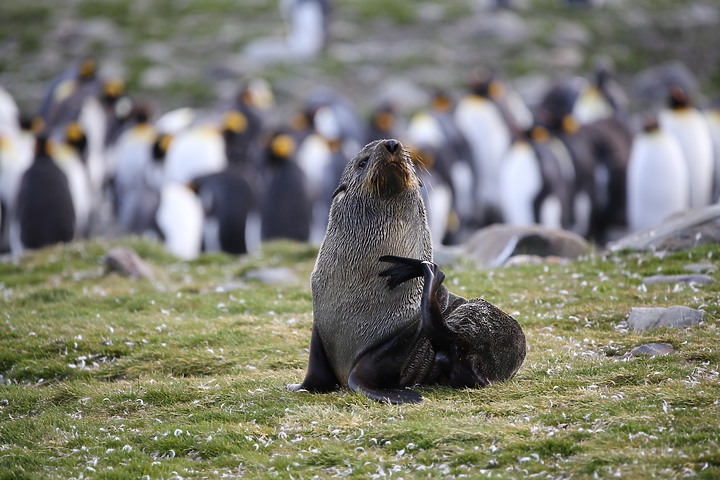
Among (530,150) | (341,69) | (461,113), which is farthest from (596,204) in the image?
(341,69)

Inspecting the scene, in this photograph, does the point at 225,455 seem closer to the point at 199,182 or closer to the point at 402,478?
the point at 402,478

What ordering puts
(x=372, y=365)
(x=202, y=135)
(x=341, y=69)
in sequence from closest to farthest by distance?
(x=372, y=365) < (x=202, y=135) < (x=341, y=69)

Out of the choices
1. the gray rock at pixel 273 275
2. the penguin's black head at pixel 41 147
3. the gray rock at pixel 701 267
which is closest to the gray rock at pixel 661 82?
the penguin's black head at pixel 41 147

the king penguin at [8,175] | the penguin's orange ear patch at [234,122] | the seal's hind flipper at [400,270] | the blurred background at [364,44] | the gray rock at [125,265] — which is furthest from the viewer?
the blurred background at [364,44]

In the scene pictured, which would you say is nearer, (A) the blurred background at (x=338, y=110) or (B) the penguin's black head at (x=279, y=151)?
(B) the penguin's black head at (x=279, y=151)

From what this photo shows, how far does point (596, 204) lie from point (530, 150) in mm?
2637

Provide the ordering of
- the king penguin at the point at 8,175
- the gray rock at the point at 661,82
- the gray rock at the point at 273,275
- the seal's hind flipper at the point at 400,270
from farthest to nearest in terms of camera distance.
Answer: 1. the gray rock at the point at 661,82
2. the king penguin at the point at 8,175
3. the gray rock at the point at 273,275
4. the seal's hind flipper at the point at 400,270

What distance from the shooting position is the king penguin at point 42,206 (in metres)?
18.0

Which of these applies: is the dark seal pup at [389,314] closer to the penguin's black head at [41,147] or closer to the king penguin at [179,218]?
the king penguin at [179,218]

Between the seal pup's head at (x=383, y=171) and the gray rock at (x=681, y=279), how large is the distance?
378 centimetres

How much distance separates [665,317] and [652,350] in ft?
3.05

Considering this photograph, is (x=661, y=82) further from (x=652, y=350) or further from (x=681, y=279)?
(x=652, y=350)

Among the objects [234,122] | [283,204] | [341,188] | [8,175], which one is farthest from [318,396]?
[234,122]

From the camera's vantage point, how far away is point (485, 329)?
709cm
